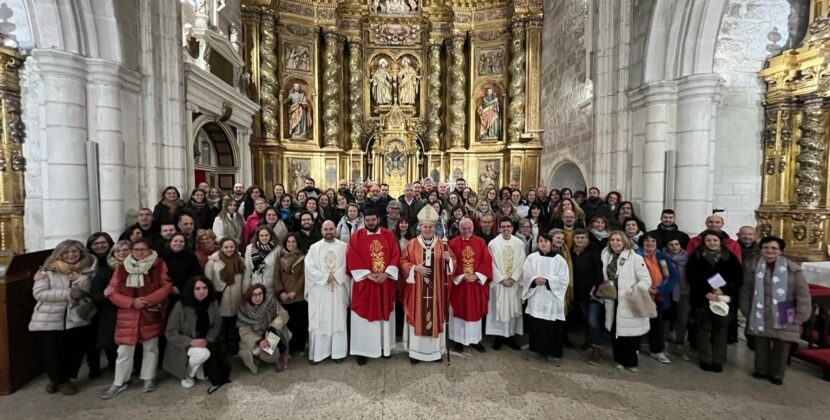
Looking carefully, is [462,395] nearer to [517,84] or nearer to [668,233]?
[668,233]

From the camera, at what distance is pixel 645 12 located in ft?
21.2

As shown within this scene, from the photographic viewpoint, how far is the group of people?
3.82 metres

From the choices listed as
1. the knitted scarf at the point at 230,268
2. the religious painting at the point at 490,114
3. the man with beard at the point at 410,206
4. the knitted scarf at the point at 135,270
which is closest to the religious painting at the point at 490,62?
the religious painting at the point at 490,114

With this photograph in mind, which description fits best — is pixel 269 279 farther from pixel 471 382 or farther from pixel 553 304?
pixel 553 304

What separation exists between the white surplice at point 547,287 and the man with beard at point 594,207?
2.24 metres

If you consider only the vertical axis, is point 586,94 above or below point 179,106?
above

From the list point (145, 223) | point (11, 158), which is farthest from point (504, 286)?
point (11, 158)

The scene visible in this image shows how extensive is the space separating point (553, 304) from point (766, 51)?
650cm

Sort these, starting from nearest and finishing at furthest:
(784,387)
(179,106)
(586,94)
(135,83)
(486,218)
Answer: (784,387) < (486,218) < (135,83) < (179,106) < (586,94)

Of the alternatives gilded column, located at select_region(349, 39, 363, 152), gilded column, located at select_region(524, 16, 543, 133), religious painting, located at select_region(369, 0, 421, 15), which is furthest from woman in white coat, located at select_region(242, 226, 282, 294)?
religious painting, located at select_region(369, 0, 421, 15)

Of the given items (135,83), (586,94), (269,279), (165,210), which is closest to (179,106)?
(135,83)

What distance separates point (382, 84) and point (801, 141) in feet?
39.5

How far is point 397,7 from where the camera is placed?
1531 centimetres

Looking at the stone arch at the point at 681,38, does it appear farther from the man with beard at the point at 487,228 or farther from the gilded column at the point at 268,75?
Result: the gilded column at the point at 268,75
